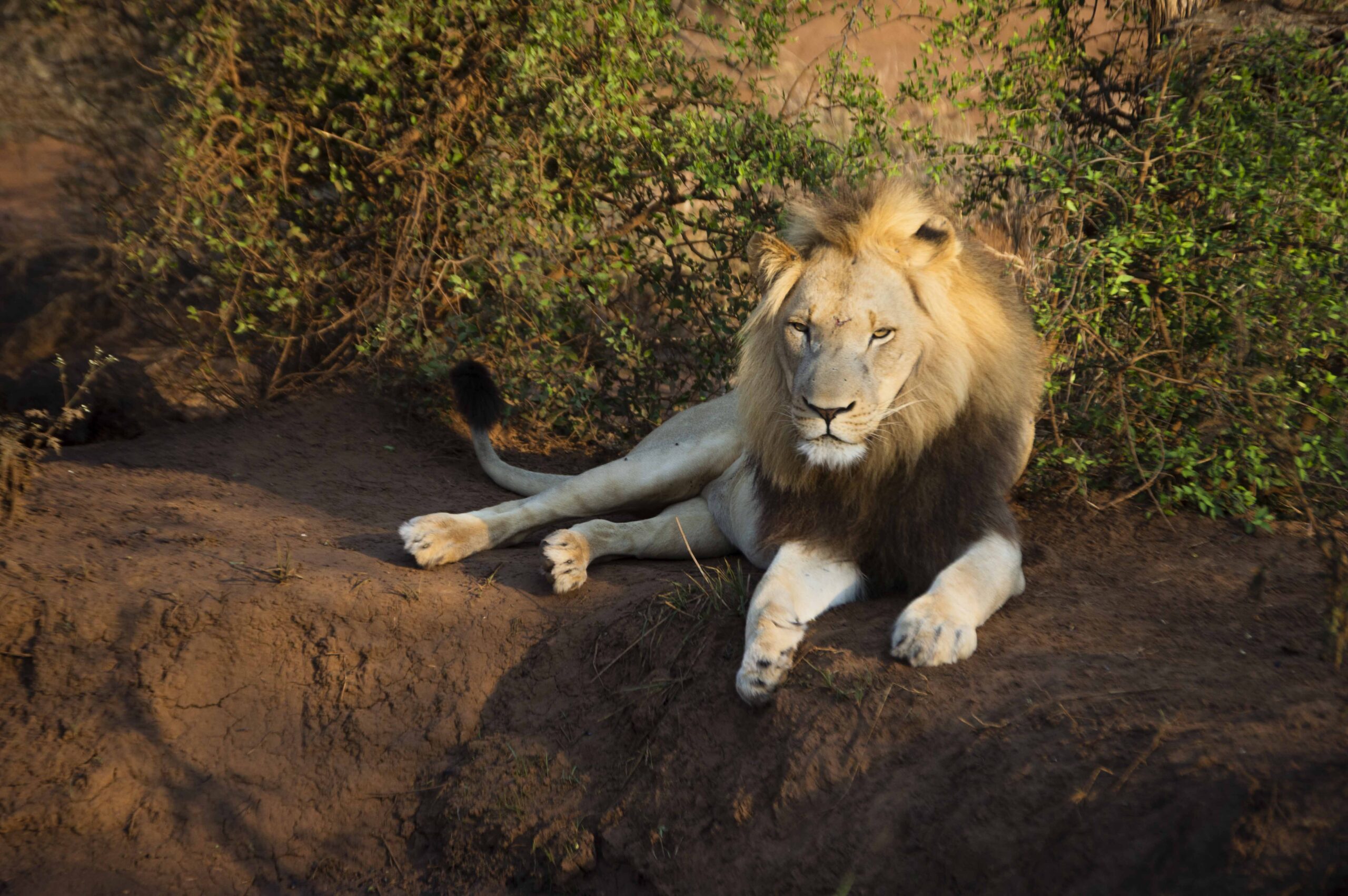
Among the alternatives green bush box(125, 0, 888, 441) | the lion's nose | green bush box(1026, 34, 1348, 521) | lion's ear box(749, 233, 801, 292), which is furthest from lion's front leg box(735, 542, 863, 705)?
green bush box(125, 0, 888, 441)

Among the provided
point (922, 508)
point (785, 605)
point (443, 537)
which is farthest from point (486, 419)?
point (922, 508)

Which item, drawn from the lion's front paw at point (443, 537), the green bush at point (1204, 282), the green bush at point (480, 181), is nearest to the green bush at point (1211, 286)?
the green bush at point (1204, 282)

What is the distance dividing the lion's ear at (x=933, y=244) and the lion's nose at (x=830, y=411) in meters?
0.64

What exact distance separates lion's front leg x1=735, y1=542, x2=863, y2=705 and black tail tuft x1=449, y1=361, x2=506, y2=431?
6.26 feet

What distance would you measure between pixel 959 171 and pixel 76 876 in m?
5.12

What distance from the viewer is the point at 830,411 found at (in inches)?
122

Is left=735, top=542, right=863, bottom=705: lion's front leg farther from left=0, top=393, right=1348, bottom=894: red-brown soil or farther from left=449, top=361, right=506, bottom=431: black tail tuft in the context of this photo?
left=449, top=361, right=506, bottom=431: black tail tuft

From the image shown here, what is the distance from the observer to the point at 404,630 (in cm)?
372

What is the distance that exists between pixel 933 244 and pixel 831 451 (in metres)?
0.82

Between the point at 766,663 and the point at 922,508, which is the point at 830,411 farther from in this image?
the point at 766,663

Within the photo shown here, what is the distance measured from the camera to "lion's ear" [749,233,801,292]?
11.4 ft

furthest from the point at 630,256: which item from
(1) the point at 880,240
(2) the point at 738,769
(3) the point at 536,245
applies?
(2) the point at 738,769

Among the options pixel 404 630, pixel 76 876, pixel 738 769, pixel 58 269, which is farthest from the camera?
pixel 58 269

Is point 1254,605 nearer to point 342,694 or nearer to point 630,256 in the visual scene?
point 342,694
